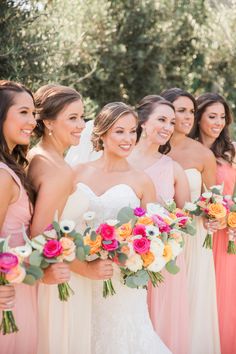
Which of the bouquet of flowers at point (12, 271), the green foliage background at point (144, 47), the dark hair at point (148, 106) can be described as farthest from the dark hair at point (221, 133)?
Result: the green foliage background at point (144, 47)

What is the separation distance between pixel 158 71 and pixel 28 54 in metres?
6.03

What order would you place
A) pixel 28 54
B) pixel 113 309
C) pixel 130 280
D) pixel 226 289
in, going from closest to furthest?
pixel 130 280 → pixel 113 309 → pixel 226 289 → pixel 28 54

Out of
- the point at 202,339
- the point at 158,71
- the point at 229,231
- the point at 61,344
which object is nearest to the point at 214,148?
the point at 229,231

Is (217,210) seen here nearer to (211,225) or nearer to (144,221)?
(211,225)

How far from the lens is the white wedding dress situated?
4785 mm

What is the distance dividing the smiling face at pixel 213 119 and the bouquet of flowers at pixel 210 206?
926mm

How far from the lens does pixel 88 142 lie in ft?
21.1

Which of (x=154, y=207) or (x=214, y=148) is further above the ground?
(x=214, y=148)

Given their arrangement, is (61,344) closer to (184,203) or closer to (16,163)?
(16,163)

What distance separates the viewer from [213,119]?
661 centimetres

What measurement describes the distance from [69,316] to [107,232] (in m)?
0.84

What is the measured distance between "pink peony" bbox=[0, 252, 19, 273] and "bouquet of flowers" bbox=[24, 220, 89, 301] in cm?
22

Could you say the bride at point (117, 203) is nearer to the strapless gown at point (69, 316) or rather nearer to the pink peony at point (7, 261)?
the strapless gown at point (69, 316)

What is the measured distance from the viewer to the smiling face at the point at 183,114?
20.4 ft
